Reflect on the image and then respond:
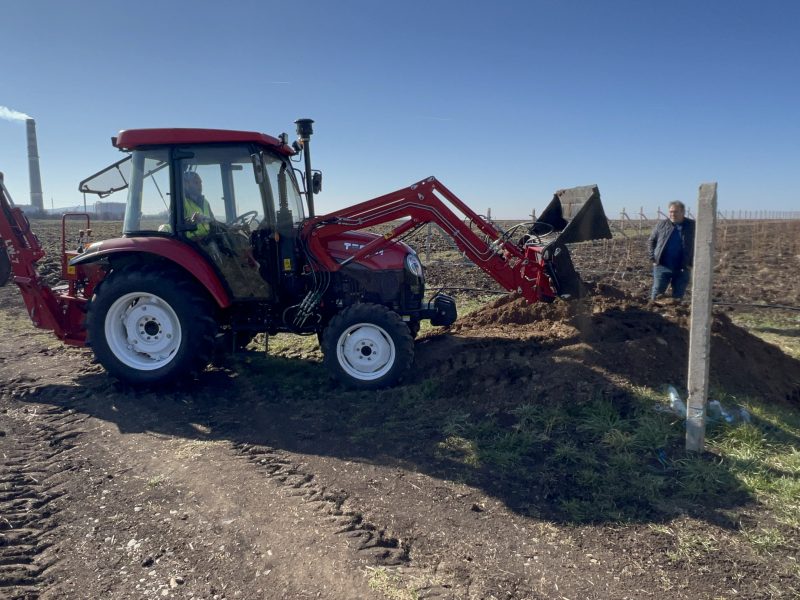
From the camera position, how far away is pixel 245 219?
5773 millimetres

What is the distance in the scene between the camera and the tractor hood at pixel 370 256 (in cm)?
605

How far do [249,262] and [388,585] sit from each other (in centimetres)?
373

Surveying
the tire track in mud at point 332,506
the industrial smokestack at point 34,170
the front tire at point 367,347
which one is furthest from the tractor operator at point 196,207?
the industrial smokestack at point 34,170

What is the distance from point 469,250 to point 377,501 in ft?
10.6

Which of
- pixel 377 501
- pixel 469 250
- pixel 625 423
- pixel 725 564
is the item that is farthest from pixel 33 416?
pixel 725 564

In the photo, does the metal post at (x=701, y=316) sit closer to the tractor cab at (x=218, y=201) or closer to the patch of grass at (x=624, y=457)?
the patch of grass at (x=624, y=457)

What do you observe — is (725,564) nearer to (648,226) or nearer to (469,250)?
(469,250)

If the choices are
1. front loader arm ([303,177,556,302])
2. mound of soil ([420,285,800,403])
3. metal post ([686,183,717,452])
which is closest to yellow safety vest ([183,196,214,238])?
front loader arm ([303,177,556,302])

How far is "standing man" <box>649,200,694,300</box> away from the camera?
23.6 feet

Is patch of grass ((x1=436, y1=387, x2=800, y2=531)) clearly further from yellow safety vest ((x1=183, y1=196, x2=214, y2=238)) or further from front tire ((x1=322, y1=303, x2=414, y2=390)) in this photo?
yellow safety vest ((x1=183, y1=196, x2=214, y2=238))

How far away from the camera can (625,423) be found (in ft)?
14.9

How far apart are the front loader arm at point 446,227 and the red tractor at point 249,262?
0.6 inches

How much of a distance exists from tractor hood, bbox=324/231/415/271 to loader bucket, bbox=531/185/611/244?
5.17 ft

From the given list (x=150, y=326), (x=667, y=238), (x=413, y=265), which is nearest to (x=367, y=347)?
(x=413, y=265)
